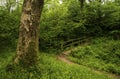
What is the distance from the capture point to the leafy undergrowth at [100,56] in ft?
41.8

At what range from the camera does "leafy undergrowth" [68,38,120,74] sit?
41.8 feet

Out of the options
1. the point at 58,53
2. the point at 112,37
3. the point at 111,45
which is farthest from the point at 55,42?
the point at 112,37

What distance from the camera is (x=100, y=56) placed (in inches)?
611

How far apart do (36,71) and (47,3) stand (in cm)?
1678

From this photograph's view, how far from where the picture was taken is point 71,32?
2062cm

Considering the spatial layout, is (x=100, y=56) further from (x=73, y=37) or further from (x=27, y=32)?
(x=27, y=32)

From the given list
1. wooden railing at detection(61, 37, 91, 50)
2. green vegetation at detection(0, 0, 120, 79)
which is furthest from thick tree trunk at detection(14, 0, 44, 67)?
wooden railing at detection(61, 37, 91, 50)

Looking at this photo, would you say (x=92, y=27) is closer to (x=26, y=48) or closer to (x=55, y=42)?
(x=55, y=42)

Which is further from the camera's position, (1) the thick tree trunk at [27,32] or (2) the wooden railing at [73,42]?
(2) the wooden railing at [73,42]

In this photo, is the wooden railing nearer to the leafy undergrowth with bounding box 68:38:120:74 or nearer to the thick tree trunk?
the leafy undergrowth with bounding box 68:38:120:74

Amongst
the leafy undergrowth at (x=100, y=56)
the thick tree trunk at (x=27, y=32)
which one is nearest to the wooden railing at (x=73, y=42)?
the leafy undergrowth at (x=100, y=56)

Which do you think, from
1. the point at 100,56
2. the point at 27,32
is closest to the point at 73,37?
the point at 100,56

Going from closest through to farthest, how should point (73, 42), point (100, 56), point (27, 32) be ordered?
1. point (27, 32)
2. point (100, 56)
3. point (73, 42)

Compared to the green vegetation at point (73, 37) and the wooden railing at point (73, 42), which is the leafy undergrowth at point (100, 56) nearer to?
the green vegetation at point (73, 37)
